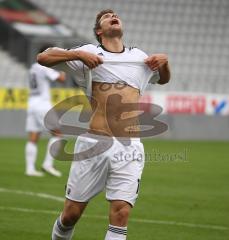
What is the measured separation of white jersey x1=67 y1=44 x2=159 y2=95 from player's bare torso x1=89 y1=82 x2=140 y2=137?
6cm

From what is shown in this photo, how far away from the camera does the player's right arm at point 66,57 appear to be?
634cm

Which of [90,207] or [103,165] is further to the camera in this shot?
[90,207]

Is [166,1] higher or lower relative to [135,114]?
higher

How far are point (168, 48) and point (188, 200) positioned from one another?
23172 millimetres

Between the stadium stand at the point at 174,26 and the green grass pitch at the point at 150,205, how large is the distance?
16.3m

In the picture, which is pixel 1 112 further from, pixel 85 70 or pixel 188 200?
pixel 85 70

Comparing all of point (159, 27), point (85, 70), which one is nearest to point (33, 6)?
point (159, 27)

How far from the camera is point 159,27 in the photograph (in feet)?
115

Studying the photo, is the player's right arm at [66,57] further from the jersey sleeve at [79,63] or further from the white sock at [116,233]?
the white sock at [116,233]

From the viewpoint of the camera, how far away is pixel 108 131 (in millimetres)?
6508

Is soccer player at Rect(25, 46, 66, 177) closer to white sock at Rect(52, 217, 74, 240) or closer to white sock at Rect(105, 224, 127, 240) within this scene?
white sock at Rect(52, 217, 74, 240)

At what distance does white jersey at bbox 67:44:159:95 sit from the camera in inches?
257

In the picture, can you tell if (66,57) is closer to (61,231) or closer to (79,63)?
(79,63)

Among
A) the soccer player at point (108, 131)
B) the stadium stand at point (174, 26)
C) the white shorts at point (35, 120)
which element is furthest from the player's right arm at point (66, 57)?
the stadium stand at point (174, 26)
